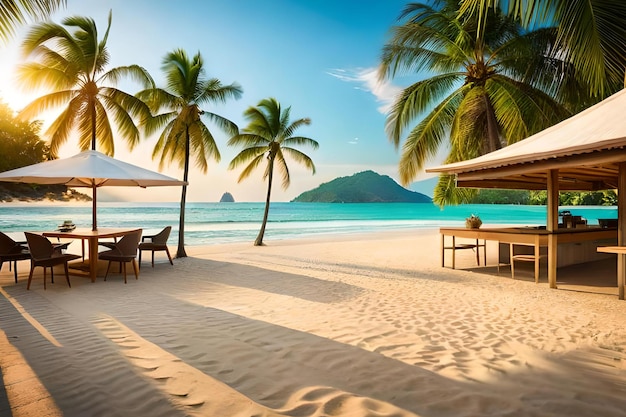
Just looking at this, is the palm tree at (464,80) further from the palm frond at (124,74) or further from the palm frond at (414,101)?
the palm frond at (124,74)

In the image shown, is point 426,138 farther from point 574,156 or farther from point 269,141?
point 269,141

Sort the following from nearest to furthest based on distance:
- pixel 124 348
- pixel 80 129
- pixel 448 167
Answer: pixel 124 348, pixel 448 167, pixel 80 129

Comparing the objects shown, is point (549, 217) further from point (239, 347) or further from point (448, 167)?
point (239, 347)

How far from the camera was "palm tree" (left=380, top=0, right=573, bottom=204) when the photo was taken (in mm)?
10172

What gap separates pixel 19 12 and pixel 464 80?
1077cm

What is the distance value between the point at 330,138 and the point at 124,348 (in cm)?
3418

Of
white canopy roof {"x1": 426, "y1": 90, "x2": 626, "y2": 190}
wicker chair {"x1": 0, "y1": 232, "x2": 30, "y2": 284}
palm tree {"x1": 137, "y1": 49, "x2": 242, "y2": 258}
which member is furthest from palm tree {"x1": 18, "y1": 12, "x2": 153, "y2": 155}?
white canopy roof {"x1": 426, "y1": 90, "x2": 626, "y2": 190}

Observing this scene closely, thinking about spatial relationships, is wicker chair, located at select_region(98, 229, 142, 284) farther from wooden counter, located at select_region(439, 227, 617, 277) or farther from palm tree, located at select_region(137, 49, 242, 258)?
wooden counter, located at select_region(439, 227, 617, 277)

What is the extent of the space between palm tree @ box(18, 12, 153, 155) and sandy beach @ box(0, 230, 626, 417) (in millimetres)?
5606

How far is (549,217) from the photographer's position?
21.5 ft

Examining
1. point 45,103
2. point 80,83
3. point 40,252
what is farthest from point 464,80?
point 45,103

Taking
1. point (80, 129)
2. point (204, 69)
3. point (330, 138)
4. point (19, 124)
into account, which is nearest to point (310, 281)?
point (204, 69)

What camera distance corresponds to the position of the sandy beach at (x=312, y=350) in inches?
94.9

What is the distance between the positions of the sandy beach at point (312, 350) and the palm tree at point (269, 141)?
878 centimetres
